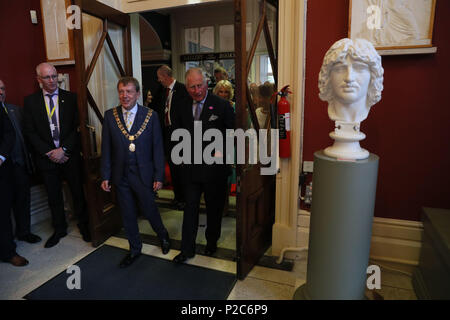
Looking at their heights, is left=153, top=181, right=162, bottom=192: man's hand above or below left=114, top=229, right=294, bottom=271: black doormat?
above

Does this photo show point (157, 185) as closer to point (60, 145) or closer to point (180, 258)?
point (180, 258)

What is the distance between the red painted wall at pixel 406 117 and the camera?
7.09ft

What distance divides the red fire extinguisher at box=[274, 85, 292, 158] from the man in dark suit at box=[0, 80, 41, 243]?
7.83 feet

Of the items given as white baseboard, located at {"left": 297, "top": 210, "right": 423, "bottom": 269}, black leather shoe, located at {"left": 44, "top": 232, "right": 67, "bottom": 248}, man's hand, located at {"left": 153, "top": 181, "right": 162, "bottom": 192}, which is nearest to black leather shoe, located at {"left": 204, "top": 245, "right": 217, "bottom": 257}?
man's hand, located at {"left": 153, "top": 181, "right": 162, "bottom": 192}

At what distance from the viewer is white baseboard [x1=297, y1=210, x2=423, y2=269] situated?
2348 mm

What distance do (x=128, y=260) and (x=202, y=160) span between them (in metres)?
1.08

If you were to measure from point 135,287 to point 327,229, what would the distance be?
1.47 metres

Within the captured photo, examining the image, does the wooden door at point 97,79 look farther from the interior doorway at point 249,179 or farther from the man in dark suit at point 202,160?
the man in dark suit at point 202,160

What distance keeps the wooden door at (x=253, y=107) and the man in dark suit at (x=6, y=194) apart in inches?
74.8

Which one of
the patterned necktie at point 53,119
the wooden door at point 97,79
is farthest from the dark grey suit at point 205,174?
the patterned necktie at point 53,119

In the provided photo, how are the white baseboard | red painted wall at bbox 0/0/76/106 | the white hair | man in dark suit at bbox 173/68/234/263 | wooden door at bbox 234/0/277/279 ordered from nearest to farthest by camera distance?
the white hair < wooden door at bbox 234/0/277/279 < the white baseboard < man in dark suit at bbox 173/68/234/263 < red painted wall at bbox 0/0/76/106

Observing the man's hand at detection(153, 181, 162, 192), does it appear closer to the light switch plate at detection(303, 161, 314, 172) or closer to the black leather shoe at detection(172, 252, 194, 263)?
the black leather shoe at detection(172, 252, 194, 263)

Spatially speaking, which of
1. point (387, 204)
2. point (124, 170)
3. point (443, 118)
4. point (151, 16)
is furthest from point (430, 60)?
point (151, 16)

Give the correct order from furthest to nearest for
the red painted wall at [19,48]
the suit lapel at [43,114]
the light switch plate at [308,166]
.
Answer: the red painted wall at [19,48]
the suit lapel at [43,114]
the light switch plate at [308,166]
